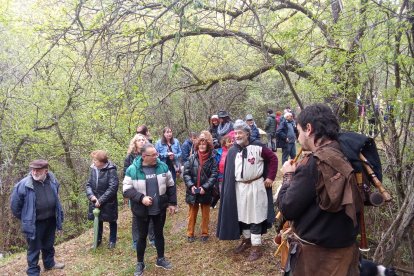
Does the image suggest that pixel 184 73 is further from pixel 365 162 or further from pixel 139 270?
pixel 365 162

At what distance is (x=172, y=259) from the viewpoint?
579 cm

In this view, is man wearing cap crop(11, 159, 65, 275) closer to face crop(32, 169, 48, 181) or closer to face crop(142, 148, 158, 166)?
face crop(32, 169, 48, 181)

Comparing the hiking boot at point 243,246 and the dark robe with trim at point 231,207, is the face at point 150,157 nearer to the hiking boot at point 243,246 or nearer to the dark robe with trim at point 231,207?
the dark robe with trim at point 231,207

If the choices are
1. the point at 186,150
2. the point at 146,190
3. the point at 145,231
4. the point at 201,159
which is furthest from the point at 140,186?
the point at 186,150

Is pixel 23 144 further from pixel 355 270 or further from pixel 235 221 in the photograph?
pixel 355 270

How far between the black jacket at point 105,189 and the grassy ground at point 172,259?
0.74 metres

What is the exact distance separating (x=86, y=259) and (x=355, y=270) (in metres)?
4.98

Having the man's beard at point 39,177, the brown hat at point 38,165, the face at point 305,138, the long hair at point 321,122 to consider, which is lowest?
the man's beard at point 39,177

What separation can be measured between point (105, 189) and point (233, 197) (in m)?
2.32

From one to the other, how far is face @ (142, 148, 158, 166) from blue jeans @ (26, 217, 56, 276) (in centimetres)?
195

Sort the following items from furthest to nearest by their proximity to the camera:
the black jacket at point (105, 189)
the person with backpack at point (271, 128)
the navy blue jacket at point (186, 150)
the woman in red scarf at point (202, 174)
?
the person with backpack at point (271, 128), the navy blue jacket at point (186, 150), the black jacket at point (105, 189), the woman in red scarf at point (202, 174)

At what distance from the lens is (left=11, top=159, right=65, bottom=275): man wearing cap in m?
5.25

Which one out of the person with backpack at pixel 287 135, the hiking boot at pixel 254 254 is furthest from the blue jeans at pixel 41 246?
the person with backpack at pixel 287 135

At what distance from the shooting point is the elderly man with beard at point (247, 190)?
507cm
